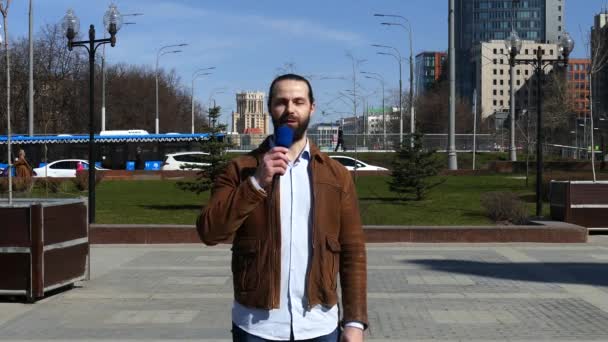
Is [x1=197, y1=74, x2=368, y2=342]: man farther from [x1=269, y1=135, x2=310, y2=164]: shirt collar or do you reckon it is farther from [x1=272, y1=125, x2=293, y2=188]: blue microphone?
[x1=272, y1=125, x2=293, y2=188]: blue microphone

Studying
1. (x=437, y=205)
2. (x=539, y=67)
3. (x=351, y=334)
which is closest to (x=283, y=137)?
(x=351, y=334)

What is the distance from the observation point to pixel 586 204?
20828mm

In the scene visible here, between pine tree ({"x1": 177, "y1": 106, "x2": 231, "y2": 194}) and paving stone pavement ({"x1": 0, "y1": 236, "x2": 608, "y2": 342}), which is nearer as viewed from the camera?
paving stone pavement ({"x1": 0, "y1": 236, "x2": 608, "y2": 342})

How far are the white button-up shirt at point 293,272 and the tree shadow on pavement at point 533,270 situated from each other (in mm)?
9715

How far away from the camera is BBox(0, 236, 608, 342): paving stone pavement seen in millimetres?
9391

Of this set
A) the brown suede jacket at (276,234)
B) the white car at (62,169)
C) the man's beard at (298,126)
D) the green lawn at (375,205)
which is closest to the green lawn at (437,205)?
the green lawn at (375,205)

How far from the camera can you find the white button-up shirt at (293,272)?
3996 mm

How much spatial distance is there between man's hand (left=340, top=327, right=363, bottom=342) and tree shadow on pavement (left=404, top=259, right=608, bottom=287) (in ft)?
31.3

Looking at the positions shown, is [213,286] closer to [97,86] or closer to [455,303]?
[455,303]

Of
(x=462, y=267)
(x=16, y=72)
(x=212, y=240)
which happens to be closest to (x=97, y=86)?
(x=16, y=72)

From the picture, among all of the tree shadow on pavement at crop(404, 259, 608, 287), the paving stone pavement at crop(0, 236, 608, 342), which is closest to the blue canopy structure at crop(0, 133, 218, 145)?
the paving stone pavement at crop(0, 236, 608, 342)

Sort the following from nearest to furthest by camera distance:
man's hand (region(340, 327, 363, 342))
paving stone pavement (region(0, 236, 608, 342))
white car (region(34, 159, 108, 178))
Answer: man's hand (region(340, 327, 363, 342)), paving stone pavement (region(0, 236, 608, 342)), white car (region(34, 159, 108, 178))

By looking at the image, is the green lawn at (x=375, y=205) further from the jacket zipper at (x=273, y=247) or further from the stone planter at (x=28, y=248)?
the jacket zipper at (x=273, y=247)

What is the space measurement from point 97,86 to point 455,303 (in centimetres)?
6758
